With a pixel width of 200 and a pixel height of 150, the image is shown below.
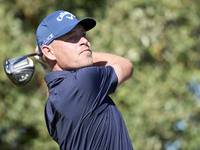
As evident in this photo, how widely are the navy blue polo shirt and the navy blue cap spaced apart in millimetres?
248

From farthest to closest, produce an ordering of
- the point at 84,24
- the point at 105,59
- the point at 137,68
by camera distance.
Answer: the point at 137,68
the point at 105,59
the point at 84,24

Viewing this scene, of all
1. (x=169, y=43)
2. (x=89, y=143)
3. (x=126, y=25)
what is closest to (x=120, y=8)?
(x=126, y=25)

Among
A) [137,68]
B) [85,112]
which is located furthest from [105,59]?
[137,68]

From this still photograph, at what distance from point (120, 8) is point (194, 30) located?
1.43 m

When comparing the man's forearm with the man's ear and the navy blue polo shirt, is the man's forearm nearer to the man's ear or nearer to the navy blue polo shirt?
the navy blue polo shirt

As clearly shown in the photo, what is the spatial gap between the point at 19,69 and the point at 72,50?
1.49 ft

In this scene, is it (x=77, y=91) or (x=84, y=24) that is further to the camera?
(x=84, y=24)

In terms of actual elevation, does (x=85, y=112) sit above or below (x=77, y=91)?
below

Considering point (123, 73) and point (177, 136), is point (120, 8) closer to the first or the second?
point (177, 136)

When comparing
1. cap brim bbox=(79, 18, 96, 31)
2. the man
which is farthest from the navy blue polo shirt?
cap brim bbox=(79, 18, 96, 31)

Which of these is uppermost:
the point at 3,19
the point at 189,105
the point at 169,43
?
the point at 3,19

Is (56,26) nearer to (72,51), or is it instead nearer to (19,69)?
(72,51)

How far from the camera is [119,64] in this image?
2439mm

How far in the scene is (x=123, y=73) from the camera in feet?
7.79
